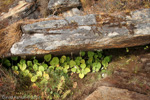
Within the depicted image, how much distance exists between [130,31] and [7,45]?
13.4 feet

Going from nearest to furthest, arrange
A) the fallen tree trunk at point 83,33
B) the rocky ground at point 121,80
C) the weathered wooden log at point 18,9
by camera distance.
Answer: the rocky ground at point 121,80 < the fallen tree trunk at point 83,33 < the weathered wooden log at point 18,9

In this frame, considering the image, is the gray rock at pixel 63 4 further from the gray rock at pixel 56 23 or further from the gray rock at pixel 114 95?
the gray rock at pixel 114 95

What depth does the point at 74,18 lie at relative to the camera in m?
4.34

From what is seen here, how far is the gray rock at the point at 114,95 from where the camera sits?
3336 millimetres

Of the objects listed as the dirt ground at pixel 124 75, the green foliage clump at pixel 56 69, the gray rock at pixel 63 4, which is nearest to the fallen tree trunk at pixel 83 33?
the green foliage clump at pixel 56 69

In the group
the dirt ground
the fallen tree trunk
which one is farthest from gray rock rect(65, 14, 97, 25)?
the dirt ground

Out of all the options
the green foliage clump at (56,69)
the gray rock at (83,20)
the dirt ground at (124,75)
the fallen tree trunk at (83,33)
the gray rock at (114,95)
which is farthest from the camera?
the green foliage clump at (56,69)

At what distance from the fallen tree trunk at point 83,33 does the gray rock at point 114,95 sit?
4.76ft

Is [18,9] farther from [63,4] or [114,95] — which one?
[114,95]

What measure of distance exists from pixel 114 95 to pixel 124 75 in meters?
1.27

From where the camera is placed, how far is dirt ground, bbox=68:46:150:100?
396 cm

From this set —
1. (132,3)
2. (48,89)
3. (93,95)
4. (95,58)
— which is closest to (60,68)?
(48,89)

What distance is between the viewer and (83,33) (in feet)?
13.6

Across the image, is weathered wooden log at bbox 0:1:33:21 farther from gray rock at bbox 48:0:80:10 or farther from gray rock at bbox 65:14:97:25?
gray rock at bbox 65:14:97:25
